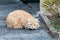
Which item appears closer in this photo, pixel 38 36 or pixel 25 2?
pixel 38 36

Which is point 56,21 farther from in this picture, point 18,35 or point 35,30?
point 18,35

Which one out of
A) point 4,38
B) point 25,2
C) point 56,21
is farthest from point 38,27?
point 25,2

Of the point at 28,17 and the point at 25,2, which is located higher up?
the point at 28,17

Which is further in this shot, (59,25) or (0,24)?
(0,24)

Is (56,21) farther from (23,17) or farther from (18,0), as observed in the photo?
(18,0)

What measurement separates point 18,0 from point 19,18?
9696 millimetres

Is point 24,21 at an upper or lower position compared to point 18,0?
upper

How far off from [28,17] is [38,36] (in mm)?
1029

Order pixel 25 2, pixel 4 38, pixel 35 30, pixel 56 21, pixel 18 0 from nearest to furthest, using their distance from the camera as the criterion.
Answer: pixel 4 38
pixel 35 30
pixel 56 21
pixel 25 2
pixel 18 0

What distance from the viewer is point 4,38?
7.07 metres

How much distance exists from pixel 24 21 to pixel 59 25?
1.08m

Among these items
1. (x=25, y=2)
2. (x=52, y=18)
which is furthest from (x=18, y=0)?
(x=52, y=18)

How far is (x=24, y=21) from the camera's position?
7.97 meters

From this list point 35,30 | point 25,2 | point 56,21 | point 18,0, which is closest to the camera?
point 35,30
